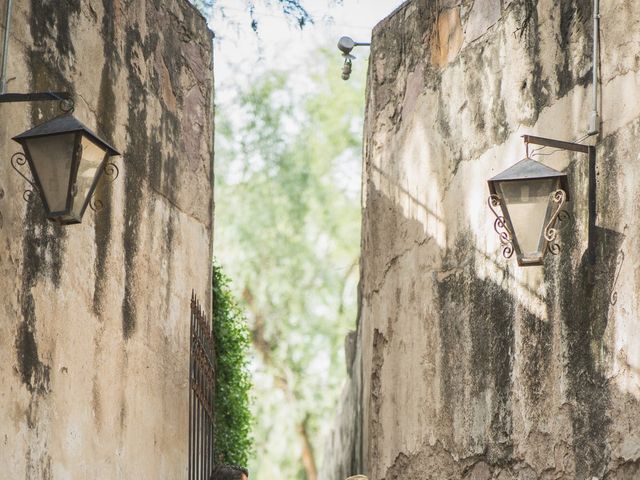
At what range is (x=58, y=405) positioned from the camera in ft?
16.7

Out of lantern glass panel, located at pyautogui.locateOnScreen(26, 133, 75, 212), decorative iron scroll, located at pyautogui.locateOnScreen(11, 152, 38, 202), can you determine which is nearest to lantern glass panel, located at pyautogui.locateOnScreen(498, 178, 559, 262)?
lantern glass panel, located at pyautogui.locateOnScreen(26, 133, 75, 212)

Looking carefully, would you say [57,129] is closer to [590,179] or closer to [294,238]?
[590,179]

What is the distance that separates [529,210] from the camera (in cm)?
462

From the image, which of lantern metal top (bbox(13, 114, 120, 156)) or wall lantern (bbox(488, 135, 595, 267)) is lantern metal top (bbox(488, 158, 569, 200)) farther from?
lantern metal top (bbox(13, 114, 120, 156))

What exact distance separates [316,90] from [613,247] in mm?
14130

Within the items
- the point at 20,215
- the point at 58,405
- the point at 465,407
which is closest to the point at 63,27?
the point at 20,215

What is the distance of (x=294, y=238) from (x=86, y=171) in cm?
1340

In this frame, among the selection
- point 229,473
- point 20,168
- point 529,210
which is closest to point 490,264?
point 529,210

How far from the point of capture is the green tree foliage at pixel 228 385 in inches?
310

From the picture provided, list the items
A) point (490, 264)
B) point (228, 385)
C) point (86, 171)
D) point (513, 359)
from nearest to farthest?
1. point (86, 171)
2. point (513, 359)
3. point (490, 264)
4. point (228, 385)

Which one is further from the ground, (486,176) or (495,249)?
(486,176)

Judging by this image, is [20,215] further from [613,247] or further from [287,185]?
[287,185]

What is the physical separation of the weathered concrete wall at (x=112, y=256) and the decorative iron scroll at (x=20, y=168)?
1.3 inches

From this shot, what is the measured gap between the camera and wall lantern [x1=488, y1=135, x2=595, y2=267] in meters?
4.57
